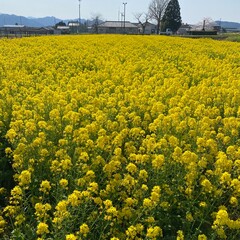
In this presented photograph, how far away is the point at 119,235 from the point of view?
3.42 meters

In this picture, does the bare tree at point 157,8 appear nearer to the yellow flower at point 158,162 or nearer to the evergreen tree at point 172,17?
the evergreen tree at point 172,17

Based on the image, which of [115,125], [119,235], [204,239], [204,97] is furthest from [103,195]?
[204,97]

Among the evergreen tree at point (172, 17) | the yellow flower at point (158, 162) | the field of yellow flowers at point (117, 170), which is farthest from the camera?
the evergreen tree at point (172, 17)

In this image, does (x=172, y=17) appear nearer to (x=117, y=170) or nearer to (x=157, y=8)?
(x=157, y=8)

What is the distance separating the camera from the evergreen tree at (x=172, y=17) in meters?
74.0

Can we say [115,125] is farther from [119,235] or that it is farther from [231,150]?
[119,235]

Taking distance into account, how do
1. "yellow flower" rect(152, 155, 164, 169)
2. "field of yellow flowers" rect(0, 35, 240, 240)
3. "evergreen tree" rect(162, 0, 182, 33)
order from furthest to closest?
"evergreen tree" rect(162, 0, 182, 33) < "yellow flower" rect(152, 155, 164, 169) < "field of yellow flowers" rect(0, 35, 240, 240)

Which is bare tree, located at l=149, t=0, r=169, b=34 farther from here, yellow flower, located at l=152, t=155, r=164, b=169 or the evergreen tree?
yellow flower, located at l=152, t=155, r=164, b=169

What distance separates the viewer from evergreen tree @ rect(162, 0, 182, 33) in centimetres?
7400

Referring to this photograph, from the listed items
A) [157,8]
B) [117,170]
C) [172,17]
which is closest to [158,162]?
[117,170]

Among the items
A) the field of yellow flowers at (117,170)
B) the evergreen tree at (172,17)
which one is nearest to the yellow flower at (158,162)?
the field of yellow flowers at (117,170)

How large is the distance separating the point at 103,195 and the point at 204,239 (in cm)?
108

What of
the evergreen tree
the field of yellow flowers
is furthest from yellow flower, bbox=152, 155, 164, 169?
the evergreen tree

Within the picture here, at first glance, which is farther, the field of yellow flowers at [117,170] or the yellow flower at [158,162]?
the yellow flower at [158,162]
